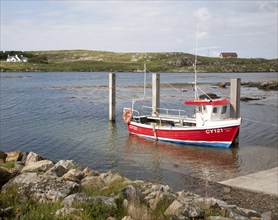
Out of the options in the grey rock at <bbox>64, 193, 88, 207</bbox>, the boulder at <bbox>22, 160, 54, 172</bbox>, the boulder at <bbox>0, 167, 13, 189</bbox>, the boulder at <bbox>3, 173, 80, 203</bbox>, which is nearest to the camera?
the grey rock at <bbox>64, 193, 88, 207</bbox>

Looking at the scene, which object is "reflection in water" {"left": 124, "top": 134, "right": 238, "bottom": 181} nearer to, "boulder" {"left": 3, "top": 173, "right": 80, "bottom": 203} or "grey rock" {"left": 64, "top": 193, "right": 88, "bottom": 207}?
"boulder" {"left": 3, "top": 173, "right": 80, "bottom": 203}

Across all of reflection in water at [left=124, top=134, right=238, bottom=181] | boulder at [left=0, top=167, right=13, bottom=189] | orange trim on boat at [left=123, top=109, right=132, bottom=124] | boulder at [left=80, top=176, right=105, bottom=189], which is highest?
boulder at [left=0, top=167, right=13, bottom=189]

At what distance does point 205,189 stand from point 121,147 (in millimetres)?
10753

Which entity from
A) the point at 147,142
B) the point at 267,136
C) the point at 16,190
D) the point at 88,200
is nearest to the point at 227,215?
the point at 88,200

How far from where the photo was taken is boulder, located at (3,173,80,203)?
362 inches

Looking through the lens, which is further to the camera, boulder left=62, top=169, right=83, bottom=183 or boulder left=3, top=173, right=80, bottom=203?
boulder left=62, top=169, right=83, bottom=183

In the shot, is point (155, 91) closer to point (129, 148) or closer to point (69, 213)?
point (129, 148)

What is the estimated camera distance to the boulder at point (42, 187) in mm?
9205

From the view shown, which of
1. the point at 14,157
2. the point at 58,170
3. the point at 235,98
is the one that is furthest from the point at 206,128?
the point at 58,170

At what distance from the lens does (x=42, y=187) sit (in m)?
9.70

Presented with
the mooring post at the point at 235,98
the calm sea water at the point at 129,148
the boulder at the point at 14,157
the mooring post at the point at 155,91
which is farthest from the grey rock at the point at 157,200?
the mooring post at the point at 155,91

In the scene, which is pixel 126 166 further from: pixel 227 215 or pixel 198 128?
pixel 227 215

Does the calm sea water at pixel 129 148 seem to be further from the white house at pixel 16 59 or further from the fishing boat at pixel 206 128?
the white house at pixel 16 59

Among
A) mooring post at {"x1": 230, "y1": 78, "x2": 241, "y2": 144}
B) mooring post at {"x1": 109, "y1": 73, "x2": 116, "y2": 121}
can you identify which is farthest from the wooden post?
mooring post at {"x1": 109, "y1": 73, "x2": 116, "y2": 121}
